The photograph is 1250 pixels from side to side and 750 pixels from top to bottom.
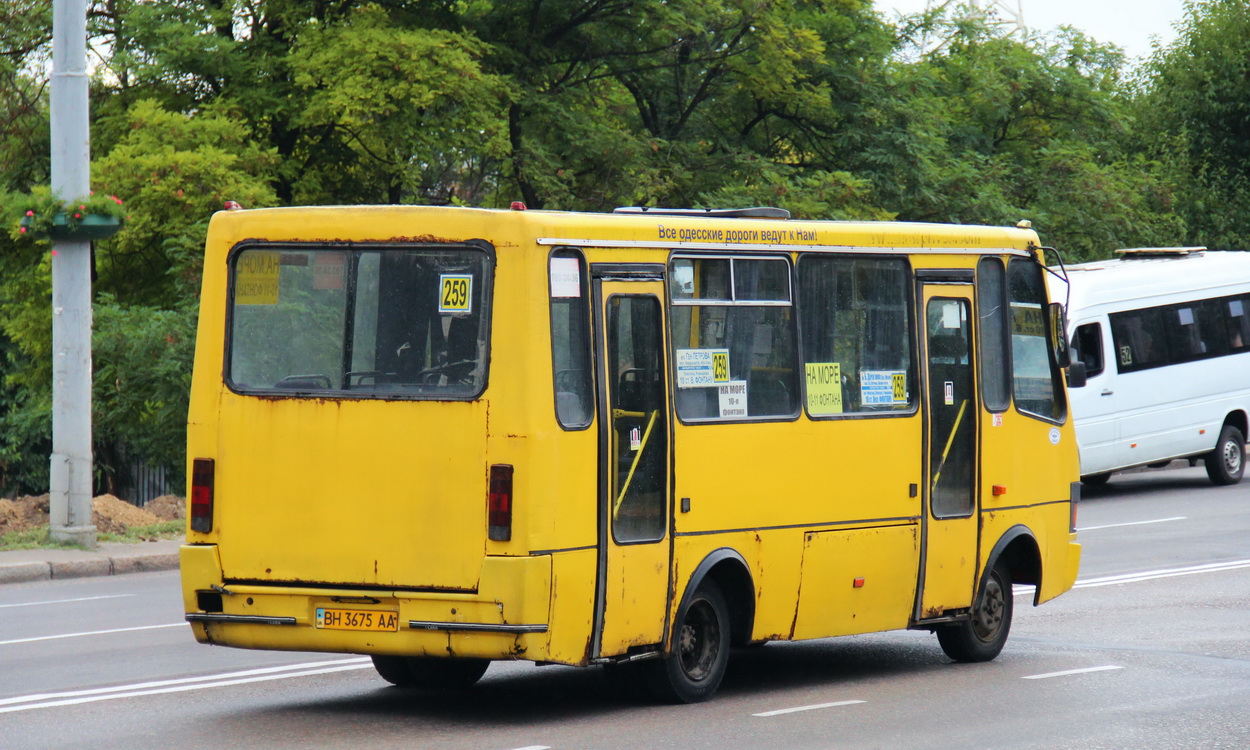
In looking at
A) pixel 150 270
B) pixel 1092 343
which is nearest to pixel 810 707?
pixel 1092 343

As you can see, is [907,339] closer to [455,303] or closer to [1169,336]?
[455,303]

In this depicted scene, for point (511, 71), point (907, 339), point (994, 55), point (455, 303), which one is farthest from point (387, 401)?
point (994, 55)

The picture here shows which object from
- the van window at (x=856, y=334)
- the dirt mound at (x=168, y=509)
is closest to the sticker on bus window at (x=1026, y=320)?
the van window at (x=856, y=334)

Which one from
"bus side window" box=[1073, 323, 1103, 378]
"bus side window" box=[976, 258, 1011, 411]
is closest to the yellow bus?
"bus side window" box=[976, 258, 1011, 411]

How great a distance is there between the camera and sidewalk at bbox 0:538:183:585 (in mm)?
16672

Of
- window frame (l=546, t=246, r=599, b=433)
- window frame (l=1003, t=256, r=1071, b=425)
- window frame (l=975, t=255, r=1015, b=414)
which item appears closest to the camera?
window frame (l=546, t=246, r=599, b=433)

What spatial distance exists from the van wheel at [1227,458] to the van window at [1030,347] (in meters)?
14.9

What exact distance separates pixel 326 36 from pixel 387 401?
19507mm

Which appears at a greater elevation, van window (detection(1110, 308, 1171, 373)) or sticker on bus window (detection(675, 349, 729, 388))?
van window (detection(1110, 308, 1171, 373))

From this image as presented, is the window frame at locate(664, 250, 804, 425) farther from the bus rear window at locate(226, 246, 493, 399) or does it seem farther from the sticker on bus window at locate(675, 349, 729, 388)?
the bus rear window at locate(226, 246, 493, 399)

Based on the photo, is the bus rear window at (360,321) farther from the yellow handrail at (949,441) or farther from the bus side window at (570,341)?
the yellow handrail at (949,441)

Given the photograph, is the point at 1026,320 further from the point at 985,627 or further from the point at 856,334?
the point at 985,627

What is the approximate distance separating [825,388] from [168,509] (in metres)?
13.9

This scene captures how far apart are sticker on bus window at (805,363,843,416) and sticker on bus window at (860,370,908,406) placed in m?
0.22
